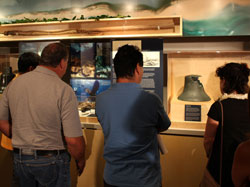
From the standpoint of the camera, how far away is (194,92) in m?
2.42

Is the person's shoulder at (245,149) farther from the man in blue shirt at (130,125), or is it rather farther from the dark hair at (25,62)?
the dark hair at (25,62)

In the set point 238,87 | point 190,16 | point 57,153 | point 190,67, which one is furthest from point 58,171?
point 190,16

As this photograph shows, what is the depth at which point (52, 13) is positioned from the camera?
320 centimetres

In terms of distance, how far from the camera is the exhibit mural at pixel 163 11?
266cm

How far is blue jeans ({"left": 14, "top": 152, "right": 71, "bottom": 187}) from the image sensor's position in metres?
1.46

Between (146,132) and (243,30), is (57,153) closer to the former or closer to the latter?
(146,132)

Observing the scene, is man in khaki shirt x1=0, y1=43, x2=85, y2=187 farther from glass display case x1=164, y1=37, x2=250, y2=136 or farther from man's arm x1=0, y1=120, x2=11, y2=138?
glass display case x1=164, y1=37, x2=250, y2=136

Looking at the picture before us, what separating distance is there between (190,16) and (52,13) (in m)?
1.85

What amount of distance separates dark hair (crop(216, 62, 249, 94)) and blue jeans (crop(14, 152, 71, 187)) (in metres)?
1.17

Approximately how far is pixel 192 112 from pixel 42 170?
1392 millimetres

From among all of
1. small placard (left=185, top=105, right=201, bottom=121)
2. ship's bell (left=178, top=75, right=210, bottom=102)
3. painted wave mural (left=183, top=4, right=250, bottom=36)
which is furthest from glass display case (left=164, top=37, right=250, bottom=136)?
small placard (left=185, top=105, right=201, bottom=121)

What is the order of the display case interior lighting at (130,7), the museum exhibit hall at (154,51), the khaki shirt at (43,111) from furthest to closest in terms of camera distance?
the display case interior lighting at (130,7), the museum exhibit hall at (154,51), the khaki shirt at (43,111)

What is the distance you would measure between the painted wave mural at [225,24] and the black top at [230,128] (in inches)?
59.3

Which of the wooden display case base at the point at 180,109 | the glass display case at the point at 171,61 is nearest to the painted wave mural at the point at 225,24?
the glass display case at the point at 171,61
